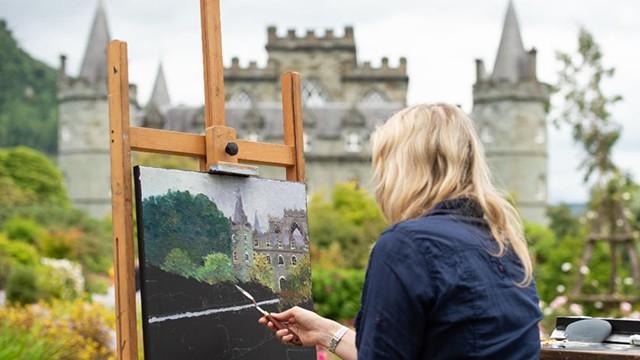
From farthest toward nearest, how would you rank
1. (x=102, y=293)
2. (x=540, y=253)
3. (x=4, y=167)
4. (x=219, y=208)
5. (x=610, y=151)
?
1. (x=4, y=167)
2. (x=540, y=253)
3. (x=102, y=293)
4. (x=610, y=151)
5. (x=219, y=208)

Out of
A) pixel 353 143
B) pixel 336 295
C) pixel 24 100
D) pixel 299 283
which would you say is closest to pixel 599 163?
pixel 336 295

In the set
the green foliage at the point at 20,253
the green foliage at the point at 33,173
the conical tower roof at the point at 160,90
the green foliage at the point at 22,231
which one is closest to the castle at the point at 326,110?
the green foliage at the point at 33,173

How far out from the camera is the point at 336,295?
15.6 metres

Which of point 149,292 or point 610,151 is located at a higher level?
point 610,151

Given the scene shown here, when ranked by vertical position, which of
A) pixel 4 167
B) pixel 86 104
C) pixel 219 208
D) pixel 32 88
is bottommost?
pixel 219 208

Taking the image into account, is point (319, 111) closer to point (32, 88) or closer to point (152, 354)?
point (32, 88)

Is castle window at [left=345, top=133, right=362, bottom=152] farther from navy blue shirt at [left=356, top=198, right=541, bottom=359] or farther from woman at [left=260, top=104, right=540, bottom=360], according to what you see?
navy blue shirt at [left=356, top=198, right=541, bottom=359]

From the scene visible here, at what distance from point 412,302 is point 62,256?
25761mm

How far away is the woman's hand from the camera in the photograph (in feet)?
8.98

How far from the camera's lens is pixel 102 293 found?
71.2 feet

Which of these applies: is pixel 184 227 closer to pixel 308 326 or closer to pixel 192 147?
pixel 192 147

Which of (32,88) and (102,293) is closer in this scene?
(102,293)

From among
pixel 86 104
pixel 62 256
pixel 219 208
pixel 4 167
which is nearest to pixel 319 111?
pixel 86 104

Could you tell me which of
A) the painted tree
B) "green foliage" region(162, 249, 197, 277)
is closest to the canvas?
"green foliage" region(162, 249, 197, 277)
